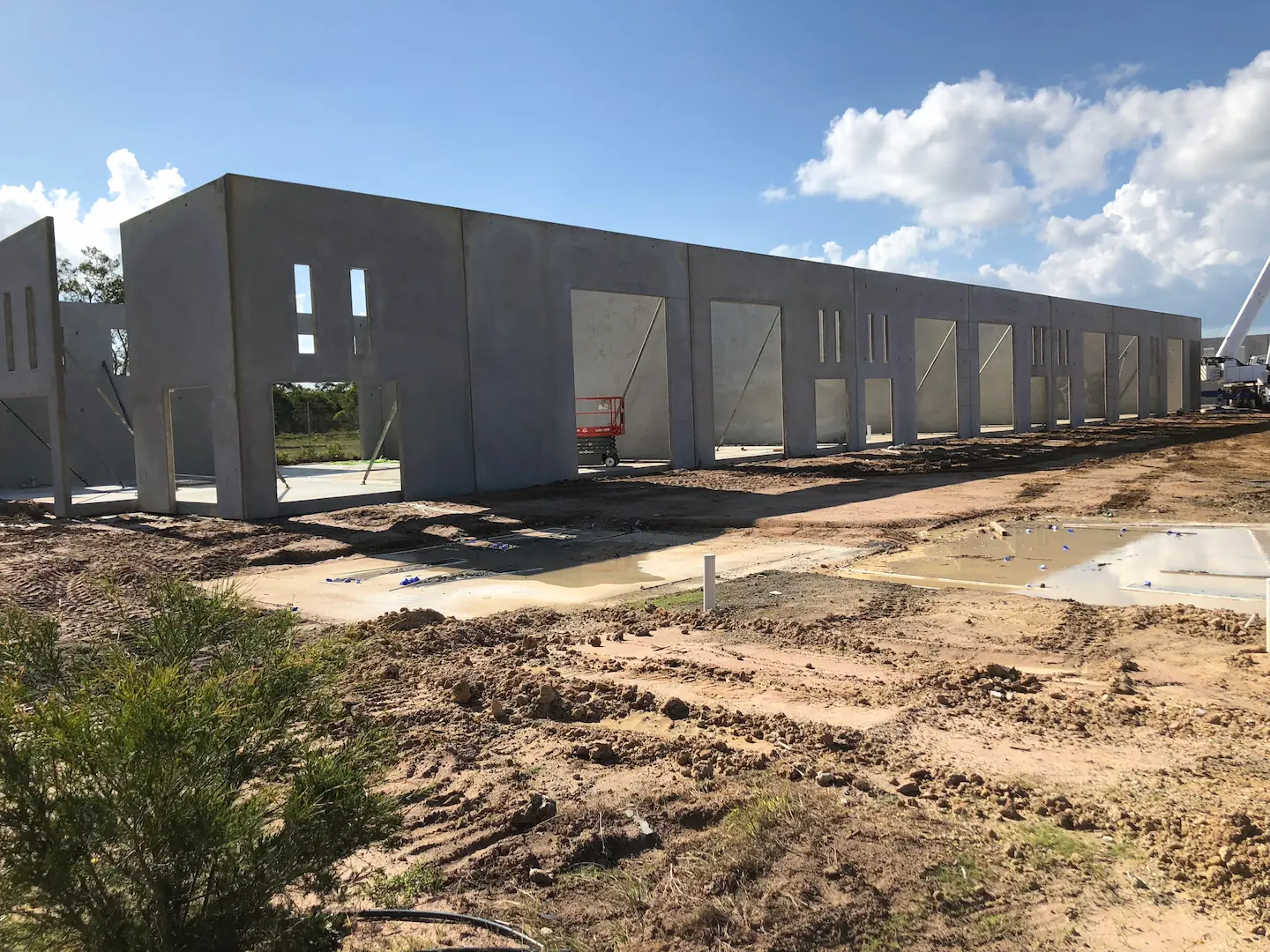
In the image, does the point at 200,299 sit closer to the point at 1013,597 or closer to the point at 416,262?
the point at 416,262

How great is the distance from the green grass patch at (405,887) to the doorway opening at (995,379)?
40.3 meters

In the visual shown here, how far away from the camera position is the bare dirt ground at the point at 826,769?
3.24 meters

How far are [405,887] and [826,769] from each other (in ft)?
6.68

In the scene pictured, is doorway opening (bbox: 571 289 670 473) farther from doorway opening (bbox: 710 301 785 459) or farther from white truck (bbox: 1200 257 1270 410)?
white truck (bbox: 1200 257 1270 410)

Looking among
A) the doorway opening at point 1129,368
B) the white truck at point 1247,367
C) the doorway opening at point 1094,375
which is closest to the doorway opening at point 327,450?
the doorway opening at point 1094,375

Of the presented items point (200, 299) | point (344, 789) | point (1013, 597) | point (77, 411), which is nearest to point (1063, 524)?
point (1013, 597)

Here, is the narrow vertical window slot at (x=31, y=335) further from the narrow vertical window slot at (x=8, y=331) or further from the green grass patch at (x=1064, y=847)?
the green grass patch at (x=1064, y=847)

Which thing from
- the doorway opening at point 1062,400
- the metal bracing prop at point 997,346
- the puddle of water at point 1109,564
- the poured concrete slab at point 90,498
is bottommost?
the puddle of water at point 1109,564

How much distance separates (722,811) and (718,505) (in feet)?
41.3

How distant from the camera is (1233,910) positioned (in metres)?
3.14

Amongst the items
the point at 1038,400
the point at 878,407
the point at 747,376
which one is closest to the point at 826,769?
the point at 747,376

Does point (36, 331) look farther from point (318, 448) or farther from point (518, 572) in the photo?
point (318, 448)

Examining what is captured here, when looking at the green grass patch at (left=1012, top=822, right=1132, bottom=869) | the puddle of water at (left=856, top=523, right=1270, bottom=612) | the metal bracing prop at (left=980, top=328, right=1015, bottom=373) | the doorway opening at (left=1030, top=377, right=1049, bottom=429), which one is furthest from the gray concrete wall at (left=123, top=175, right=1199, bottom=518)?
the doorway opening at (left=1030, top=377, right=1049, bottom=429)

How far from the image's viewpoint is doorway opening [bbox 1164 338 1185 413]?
168 feet
